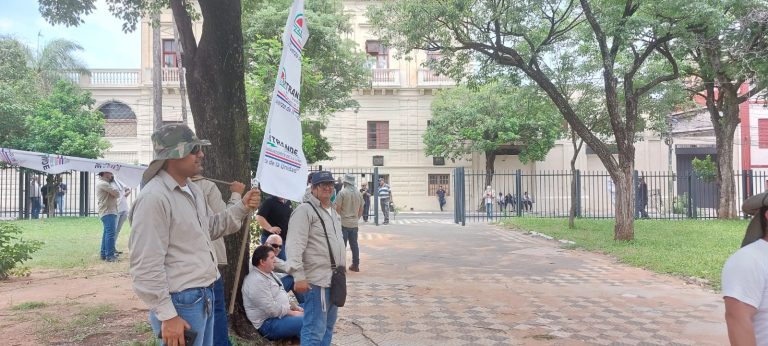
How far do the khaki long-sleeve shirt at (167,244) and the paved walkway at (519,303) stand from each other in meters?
2.72

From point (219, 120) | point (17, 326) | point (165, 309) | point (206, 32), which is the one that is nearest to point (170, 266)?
point (165, 309)

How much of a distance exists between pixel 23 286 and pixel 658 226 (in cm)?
1614

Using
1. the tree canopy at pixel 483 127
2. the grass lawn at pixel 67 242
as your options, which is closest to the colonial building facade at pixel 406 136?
the tree canopy at pixel 483 127

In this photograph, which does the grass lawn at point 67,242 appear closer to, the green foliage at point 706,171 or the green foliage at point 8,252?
the green foliage at point 8,252

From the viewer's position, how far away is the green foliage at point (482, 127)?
27.5 m

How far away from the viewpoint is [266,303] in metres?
4.89

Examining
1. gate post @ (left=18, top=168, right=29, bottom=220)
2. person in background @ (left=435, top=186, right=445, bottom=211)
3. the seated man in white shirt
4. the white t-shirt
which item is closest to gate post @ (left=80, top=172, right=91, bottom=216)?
gate post @ (left=18, top=168, right=29, bottom=220)

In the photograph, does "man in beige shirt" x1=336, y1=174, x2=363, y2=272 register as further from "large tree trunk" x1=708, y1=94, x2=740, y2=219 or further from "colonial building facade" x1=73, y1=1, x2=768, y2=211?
"colonial building facade" x1=73, y1=1, x2=768, y2=211

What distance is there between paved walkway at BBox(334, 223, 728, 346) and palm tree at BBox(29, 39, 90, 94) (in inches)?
915

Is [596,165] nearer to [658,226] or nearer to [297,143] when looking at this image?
[658,226]

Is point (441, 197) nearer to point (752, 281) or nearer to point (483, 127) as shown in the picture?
point (483, 127)

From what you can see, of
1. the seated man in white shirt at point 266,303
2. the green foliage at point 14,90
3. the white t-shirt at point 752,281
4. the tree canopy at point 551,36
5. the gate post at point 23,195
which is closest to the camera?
the white t-shirt at point 752,281

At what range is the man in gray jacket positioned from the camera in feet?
13.0

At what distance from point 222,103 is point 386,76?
87.0 ft
